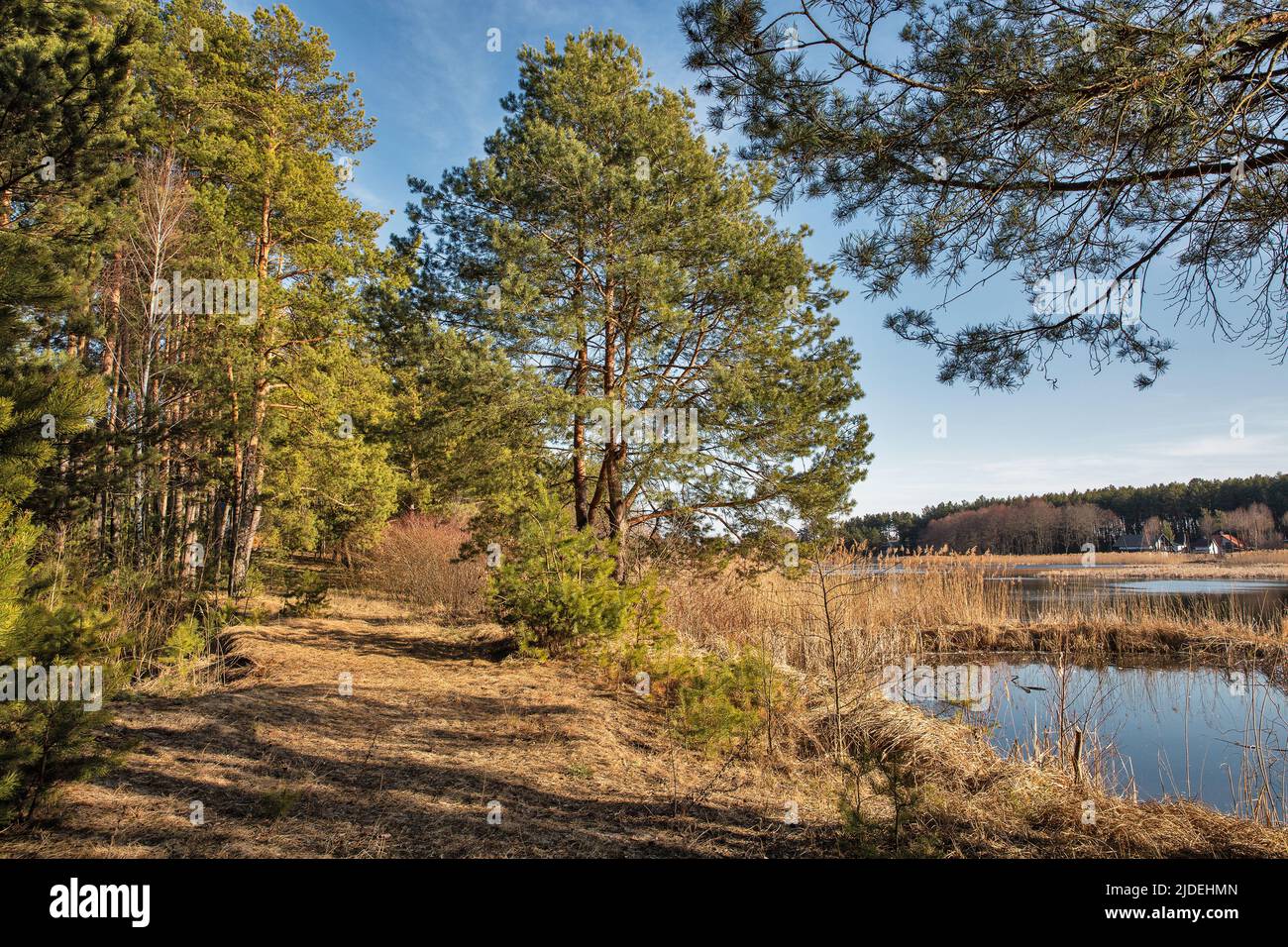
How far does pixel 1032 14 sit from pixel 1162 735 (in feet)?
27.0

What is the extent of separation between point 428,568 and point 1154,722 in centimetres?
1239

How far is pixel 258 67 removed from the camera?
13.6 metres

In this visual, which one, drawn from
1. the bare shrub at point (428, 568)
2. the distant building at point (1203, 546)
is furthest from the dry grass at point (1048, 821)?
the distant building at point (1203, 546)

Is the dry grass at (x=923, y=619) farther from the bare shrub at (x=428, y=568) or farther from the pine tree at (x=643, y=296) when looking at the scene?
the bare shrub at (x=428, y=568)

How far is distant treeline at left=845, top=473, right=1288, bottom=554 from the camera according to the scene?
47.4 m

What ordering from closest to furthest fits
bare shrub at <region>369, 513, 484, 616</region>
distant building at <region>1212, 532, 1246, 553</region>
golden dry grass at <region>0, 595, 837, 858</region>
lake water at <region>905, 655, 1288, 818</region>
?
golden dry grass at <region>0, 595, 837, 858</region> < lake water at <region>905, 655, 1288, 818</region> < bare shrub at <region>369, 513, 484, 616</region> < distant building at <region>1212, 532, 1246, 553</region>

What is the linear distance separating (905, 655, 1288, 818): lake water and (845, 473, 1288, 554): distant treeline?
33.7 m

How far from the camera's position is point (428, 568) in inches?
519

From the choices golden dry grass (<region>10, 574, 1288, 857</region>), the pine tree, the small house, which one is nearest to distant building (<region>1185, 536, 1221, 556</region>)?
the small house

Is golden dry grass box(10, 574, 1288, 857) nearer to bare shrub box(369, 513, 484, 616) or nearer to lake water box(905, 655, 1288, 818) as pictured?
lake water box(905, 655, 1288, 818)

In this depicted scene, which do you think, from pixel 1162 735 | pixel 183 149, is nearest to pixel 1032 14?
pixel 1162 735

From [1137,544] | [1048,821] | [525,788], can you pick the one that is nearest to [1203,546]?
[1137,544]

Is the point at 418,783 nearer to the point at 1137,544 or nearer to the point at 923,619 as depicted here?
the point at 923,619

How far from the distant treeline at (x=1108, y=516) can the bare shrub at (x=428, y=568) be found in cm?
3564
